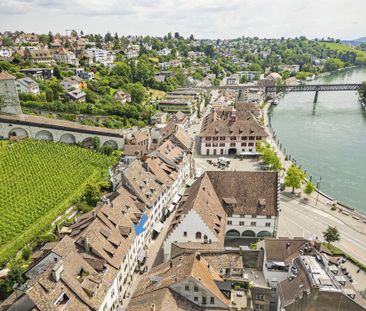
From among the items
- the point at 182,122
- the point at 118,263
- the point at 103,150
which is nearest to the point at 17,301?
the point at 118,263

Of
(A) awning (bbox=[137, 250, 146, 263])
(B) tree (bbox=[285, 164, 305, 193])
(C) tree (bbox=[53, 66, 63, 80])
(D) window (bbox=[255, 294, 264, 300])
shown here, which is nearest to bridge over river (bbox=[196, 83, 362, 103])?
(C) tree (bbox=[53, 66, 63, 80])

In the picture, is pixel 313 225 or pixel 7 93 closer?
pixel 313 225

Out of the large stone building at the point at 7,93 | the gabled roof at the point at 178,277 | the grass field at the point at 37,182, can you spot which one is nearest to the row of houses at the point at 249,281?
the gabled roof at the point at 178,277

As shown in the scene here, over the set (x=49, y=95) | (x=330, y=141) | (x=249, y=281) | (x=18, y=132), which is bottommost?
(x=330, y=141)

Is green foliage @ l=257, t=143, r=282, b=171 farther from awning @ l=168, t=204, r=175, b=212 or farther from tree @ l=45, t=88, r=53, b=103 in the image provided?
tree @ l=45, t=88, r=53, b=103

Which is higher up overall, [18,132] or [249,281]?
[18,132]

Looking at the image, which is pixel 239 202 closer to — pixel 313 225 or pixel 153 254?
A: pixel 153 254

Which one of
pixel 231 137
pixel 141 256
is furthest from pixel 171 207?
pixel 231 137
